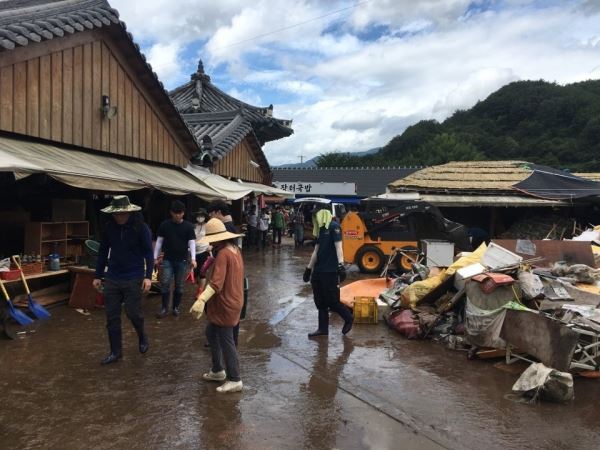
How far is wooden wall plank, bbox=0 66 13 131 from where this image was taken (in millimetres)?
6203

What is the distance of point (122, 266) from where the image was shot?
4754 millimetres

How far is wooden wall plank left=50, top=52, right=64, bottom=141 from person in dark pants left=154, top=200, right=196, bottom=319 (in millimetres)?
2248

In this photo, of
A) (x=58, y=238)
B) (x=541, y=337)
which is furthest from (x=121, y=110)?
(x=541, y=337)

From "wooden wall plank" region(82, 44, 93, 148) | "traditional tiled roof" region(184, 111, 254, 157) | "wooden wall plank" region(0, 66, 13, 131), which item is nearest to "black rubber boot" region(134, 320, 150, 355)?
"wooden wall plank" region(0, 66, 13, 131)

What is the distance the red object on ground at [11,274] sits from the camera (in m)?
6.14

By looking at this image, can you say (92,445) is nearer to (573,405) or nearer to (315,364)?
(315,364)

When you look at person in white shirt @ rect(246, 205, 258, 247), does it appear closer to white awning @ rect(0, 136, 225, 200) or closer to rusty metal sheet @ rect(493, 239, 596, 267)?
white awning @ rect(0, 136, 225, 200)

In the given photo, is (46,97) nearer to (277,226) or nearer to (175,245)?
(175,245)

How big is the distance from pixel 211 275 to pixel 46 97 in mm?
4671

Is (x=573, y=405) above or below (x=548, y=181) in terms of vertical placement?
below

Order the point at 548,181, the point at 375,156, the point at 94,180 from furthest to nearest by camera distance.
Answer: the point at 375,156
the point at 548,181
the point at 94,180

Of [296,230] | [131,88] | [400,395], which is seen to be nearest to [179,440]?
[400,395]

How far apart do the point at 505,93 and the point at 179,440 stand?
56515 mm

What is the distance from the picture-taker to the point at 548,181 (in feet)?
52.3
